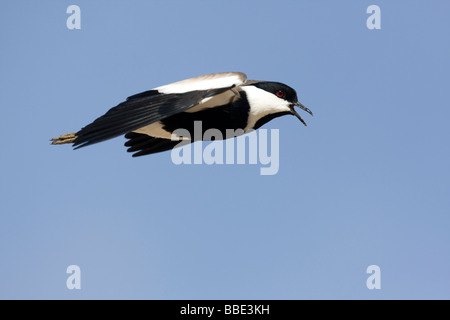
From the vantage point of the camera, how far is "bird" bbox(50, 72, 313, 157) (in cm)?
917

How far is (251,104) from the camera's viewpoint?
1018 cm

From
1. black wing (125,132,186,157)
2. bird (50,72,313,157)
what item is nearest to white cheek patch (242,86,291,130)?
bird (50,72,313,157)

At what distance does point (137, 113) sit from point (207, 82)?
1.24 metres

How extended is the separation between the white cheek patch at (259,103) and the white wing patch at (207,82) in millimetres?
208

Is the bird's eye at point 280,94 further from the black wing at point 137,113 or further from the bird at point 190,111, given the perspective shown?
the black wing at point 137,113

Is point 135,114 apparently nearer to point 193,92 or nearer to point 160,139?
point 193,92

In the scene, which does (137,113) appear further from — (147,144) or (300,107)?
(300,107)

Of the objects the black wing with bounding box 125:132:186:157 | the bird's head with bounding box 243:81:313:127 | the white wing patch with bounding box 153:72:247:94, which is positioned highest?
the white wing patch with bounding box 153:72:247:94

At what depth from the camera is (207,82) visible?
10.1 meters

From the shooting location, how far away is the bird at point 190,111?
9172 mm

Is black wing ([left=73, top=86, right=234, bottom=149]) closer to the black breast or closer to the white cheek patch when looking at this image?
the black breast
